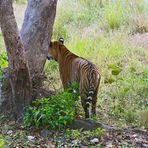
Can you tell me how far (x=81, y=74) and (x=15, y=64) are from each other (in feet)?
3.35

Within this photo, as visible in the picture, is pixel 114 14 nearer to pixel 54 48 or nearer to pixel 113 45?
pixel 113 45

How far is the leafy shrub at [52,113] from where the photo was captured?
208 inches

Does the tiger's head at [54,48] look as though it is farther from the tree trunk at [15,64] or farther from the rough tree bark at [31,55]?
the tree trunk at [15,64]

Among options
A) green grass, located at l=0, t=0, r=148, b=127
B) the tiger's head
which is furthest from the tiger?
green grass, located at l=0, t=0, r=148, b=127

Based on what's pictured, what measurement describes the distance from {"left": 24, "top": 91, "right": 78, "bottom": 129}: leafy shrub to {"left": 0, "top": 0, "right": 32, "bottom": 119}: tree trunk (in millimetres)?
183

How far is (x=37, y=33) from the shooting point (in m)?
5.86

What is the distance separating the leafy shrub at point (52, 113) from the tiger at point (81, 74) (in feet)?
0.94

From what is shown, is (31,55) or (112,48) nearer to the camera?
(31,55)

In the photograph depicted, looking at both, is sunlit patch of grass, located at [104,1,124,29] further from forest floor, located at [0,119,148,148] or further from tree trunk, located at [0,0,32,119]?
forest floor, located at [0,119,148,148]

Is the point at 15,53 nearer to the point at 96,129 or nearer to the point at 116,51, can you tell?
the point at 96,129

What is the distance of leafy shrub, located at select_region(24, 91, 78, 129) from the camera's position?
17.4 feet

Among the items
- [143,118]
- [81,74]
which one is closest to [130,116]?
[143,118]

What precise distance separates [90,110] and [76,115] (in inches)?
11.3

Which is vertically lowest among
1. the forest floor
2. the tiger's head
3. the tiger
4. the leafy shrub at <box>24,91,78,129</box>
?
the forest floor
